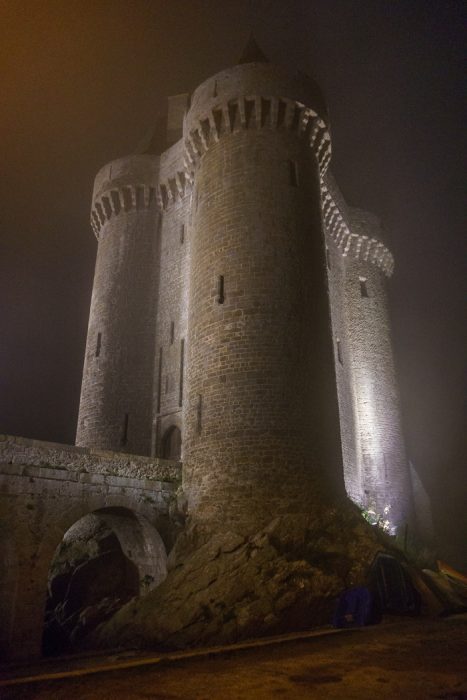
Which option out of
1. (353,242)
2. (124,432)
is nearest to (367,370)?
(353,242)

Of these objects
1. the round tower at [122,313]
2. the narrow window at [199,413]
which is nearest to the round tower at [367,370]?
the narrow window at [199,413]

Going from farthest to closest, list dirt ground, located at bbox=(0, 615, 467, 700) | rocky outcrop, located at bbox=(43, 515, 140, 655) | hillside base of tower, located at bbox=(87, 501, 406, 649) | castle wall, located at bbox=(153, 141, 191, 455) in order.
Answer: castle wall, located at bbox=(153, 141, 191, 455) → rocky outcrop, located at bbox=(43, 515, 140, 655) → hillside base of tower, located at bbox=(87, 501, 406, 649) → dirt ground, located at bbox=(0, 615, 467, 700)

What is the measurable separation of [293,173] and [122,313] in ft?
32.5

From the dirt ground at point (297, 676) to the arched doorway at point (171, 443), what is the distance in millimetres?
11680

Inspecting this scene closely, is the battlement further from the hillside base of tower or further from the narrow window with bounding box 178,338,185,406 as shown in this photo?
the hillside base of tower

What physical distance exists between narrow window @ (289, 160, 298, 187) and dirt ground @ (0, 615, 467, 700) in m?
13.6

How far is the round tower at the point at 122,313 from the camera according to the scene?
20.7 m

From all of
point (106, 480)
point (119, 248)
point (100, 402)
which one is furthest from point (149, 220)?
point (106, 480)

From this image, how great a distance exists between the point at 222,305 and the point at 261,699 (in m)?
11.3

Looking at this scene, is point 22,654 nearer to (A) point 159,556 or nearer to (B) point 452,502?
(A) point 159,556

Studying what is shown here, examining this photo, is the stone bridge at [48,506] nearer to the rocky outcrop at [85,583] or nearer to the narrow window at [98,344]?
the rocky outcrop at [85,583]

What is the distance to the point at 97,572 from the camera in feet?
58.7

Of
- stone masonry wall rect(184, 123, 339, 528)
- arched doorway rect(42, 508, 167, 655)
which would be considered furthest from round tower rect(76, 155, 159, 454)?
stone masonry wall rect(184, 123, 339, 528)

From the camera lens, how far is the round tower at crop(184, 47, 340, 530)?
13391 mm
